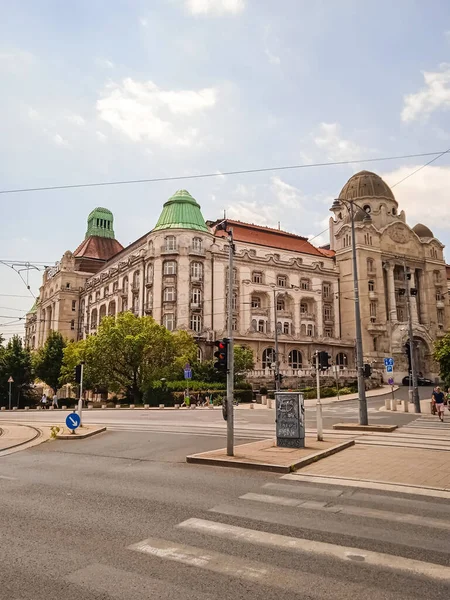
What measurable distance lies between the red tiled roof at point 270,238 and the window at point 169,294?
11129 millimetres

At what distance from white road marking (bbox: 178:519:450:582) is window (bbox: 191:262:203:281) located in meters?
50.8

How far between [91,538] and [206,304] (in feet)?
168

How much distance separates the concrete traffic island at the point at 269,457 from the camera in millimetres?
11461

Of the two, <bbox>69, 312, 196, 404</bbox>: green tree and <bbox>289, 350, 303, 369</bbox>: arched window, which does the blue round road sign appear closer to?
<bbox>69, 312, 196, 404</bbox>: green tree

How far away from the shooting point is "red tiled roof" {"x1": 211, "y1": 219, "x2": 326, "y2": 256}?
216ft

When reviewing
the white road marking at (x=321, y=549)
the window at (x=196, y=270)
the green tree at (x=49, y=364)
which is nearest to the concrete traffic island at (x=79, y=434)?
the white road marking at (x=321, y=549)

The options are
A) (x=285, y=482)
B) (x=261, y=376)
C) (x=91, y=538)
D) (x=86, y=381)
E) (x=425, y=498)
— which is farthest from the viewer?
(x=261, y=376)

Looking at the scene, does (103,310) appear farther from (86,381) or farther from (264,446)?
(264,446)

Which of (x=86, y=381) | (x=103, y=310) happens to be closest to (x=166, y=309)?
(x=86, y=381)

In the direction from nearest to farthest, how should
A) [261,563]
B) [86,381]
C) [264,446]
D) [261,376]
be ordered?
[261,563]
[264,446]
[86,381]
[261,376]

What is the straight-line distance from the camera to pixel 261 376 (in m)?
53.5

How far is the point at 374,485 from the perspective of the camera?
959 centimetres

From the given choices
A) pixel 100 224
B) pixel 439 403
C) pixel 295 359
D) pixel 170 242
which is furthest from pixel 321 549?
pixel 100 224

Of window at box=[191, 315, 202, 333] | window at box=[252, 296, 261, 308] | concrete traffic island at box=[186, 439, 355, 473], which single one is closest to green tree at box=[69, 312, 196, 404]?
window at box=[191, 315, 202, 333]
